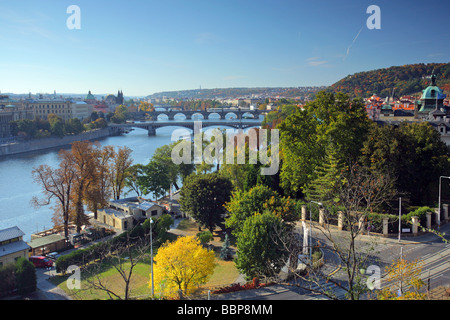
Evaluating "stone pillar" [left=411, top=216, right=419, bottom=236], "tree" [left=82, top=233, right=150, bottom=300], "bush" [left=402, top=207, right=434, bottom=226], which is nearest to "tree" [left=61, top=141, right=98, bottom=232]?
"tree" [left=82, top=233, right=150, bottom=300]

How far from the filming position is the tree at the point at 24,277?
923 cm

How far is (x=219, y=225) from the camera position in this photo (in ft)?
44.1

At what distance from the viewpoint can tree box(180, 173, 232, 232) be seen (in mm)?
13203

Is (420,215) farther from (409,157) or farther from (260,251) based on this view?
(260,251)

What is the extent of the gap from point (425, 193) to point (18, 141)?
3565cm

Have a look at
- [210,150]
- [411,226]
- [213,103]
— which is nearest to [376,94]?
[210,150]

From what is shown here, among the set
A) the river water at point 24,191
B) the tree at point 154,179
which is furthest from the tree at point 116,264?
the tree at point 154,179

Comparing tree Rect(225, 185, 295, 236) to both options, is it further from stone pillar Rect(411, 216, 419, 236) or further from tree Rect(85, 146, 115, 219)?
tree Rect(85, 146, 115, 219)

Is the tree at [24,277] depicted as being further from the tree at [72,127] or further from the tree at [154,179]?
the tree at [72,127]

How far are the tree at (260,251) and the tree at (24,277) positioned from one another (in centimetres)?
508

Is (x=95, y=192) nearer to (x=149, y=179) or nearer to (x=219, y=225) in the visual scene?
(x=149, y=179)

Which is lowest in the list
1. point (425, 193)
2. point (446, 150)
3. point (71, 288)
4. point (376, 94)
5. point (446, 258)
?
point (71, 288)

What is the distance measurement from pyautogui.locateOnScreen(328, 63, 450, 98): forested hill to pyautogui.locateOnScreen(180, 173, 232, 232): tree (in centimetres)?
2972

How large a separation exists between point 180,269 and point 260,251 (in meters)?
1.93
